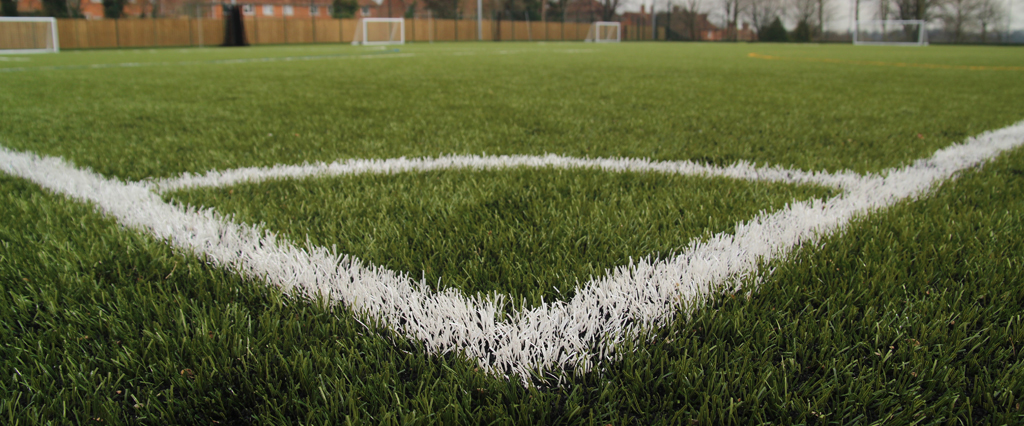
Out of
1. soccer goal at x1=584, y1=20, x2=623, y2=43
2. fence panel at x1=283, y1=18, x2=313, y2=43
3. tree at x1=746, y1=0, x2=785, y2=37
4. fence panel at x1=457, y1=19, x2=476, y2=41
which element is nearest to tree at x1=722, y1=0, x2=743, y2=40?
tree at x1=746, y1=0, x2=785, y2=37

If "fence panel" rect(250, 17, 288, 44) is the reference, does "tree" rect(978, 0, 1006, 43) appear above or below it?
above

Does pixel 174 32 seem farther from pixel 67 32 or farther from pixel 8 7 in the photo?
pixel 8 7

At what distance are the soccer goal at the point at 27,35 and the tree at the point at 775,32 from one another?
1779 inches

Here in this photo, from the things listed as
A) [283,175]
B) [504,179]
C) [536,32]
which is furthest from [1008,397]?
[536,32]

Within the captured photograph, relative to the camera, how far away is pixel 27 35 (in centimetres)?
2052

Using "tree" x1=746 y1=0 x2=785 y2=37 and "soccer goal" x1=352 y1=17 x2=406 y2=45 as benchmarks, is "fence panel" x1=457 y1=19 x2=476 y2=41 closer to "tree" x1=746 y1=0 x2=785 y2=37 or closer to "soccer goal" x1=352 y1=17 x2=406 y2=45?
"soccer goal" x1=352 y1=17 x2=406 y2=45

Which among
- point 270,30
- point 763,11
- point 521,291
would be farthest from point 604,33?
point 521,291

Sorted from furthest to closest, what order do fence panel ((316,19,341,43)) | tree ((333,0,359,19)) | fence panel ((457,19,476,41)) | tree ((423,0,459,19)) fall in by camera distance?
1. fence panel ((457,19,476,41))
2. tree ((423,0,459,19))
3. tree ((333,0,359,19))
4. fence panel ((316,19,341,43))

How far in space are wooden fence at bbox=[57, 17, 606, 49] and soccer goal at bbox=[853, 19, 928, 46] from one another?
22.8 meters

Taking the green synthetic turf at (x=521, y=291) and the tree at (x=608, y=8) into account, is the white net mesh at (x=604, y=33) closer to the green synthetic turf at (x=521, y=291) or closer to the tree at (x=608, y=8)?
the tree at (x=608, y=8)

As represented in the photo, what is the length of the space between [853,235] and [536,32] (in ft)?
152

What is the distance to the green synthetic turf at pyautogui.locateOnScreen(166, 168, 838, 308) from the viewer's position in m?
1.17

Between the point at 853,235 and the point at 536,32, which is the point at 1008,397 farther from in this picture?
the point at 536,32

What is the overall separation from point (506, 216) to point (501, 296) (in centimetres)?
51
